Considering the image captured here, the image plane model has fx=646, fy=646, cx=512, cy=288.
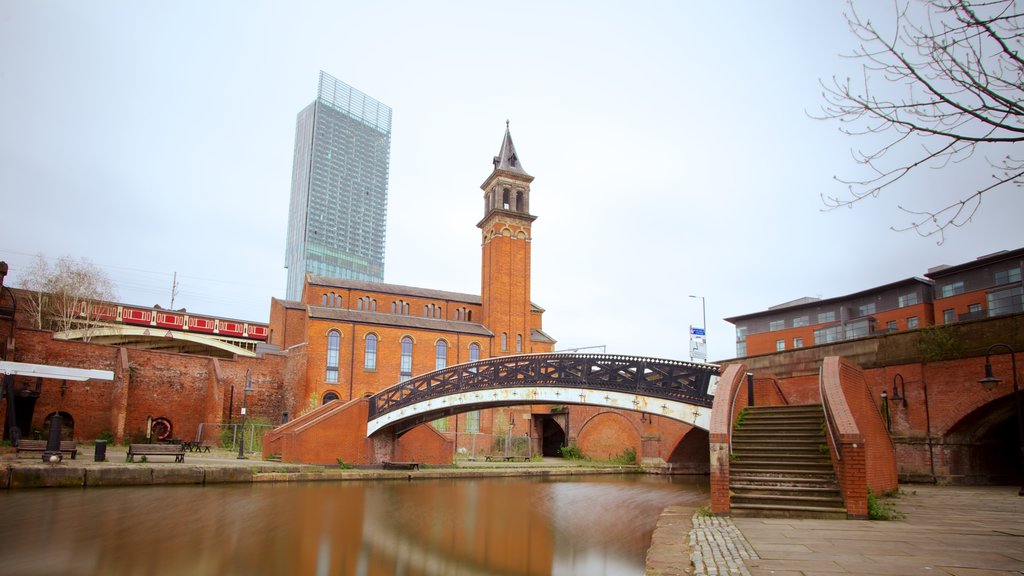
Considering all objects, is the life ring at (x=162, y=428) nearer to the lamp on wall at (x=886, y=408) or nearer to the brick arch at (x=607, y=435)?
the brick arch at (x=607, y=435)

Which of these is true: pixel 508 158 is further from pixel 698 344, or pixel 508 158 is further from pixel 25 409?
pixel 25 409

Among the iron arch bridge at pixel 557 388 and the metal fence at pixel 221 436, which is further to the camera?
the metal fence at pixel 221 436

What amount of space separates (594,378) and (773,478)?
7731 mm

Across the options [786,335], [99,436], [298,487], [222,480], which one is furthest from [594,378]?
[786,335]

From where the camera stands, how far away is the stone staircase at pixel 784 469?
30.0 ft

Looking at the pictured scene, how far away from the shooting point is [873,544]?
688 centimetres

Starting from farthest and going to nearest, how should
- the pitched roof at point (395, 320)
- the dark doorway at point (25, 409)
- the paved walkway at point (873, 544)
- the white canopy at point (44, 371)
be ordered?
the pitched roof at point (395, 320) → the dark doorway at point (25, 409) → the white canopy at point (44, 371) → the paved walkway at point (873, 544)

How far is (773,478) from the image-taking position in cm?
980

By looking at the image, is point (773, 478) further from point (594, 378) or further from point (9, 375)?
point (9, 375)

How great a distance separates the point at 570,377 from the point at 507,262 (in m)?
22.8

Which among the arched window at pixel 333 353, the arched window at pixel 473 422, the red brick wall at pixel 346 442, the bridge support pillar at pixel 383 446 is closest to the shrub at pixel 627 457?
the red brick wall at pixel 346 442

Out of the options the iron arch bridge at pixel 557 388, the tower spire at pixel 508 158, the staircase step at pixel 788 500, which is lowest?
the staircase step at pixel 788 500

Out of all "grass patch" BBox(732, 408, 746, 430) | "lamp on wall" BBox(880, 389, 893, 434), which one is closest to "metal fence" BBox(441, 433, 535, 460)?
"lamp on wall" BBox(880, 389, 893, 434)

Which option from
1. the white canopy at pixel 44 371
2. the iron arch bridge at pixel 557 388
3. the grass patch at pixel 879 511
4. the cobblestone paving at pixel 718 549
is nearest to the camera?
the cobblestone paving at pixel 718 549
